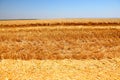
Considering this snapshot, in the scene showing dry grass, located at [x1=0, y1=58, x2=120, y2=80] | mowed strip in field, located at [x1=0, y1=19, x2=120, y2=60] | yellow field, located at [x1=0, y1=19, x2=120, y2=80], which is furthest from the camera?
mowed strip in field, located at [x1=0, y1=19, x2=120, y2=60]

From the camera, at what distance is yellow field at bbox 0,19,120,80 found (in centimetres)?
1125

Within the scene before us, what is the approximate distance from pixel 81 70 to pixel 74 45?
8718 millimetres

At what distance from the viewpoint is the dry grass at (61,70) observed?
1091cm

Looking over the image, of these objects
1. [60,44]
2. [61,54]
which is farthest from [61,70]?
[60,44]

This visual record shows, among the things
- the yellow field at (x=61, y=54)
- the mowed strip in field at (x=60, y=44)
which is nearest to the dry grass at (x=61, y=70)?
the yellow field at (x=61, y=54)

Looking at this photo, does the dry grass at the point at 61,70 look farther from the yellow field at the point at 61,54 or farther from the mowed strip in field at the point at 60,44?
the mowed strip in field at the point at 60,44

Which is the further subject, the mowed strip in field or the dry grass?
the mowed strip in field

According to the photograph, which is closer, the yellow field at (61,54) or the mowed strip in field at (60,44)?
the yellow field at (61,54)

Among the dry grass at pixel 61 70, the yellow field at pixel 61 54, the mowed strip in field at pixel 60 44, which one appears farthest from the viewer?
the mowed strip in field at pixel 60 44

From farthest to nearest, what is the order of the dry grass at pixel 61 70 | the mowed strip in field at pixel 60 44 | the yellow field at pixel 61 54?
the mowed strip in field at pixel 60 44
the yellow field at pixel 61 54
the dry grass at pixel 61 70

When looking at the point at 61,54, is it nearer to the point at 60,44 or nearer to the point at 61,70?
the point at 60,44

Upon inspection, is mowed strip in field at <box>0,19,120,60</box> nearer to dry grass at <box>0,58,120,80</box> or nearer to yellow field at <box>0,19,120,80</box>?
yellow field at <box>0,19,120,80</box>

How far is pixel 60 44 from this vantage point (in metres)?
20.4

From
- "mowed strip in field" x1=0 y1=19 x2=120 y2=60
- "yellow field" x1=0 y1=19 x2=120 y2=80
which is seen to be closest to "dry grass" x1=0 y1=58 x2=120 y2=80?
"yellow field" x1=0 y1=19 x2=120 y2=80
